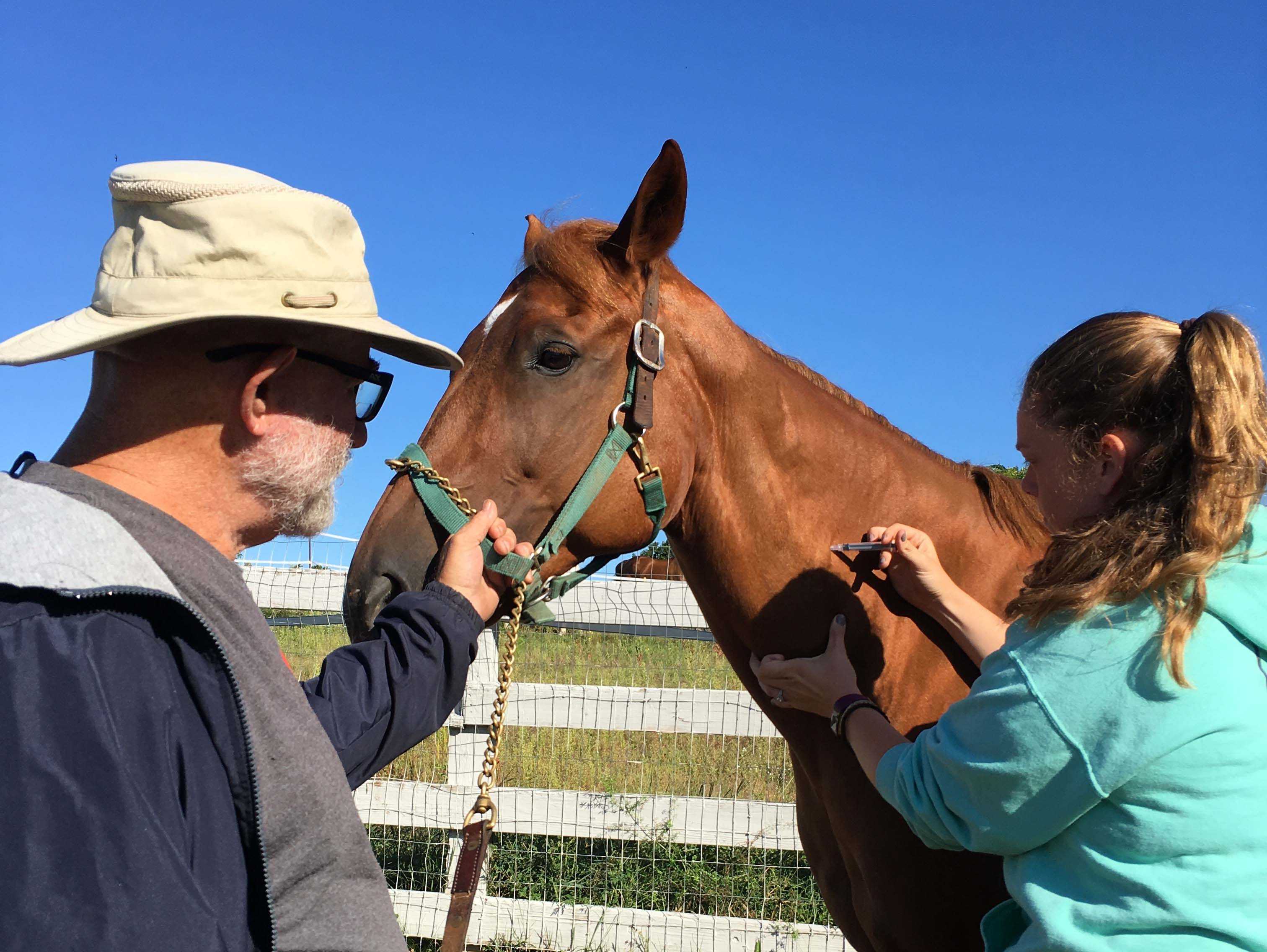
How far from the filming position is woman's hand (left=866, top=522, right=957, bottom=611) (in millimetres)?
2148

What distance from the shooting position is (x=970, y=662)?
7.34 ft

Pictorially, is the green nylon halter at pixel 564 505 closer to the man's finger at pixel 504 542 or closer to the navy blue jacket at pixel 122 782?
the man's finger at pixel 504 542

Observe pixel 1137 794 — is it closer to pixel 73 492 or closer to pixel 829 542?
pixel 829 542

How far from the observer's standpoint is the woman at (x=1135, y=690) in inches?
51.4

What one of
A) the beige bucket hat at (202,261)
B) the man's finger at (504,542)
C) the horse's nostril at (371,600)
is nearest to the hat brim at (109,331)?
the beige bucket hat at (202,261)

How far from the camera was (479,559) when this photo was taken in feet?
6.29

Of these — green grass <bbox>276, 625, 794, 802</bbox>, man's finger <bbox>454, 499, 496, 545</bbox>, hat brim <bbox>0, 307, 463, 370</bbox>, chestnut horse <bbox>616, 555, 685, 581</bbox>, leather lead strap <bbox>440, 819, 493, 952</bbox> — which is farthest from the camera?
chestnut horse <bbox>616, 555, 685, 581</bbox>

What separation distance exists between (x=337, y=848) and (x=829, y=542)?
5.30 ft

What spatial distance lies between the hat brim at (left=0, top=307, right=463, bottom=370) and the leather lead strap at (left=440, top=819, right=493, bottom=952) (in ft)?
3.33

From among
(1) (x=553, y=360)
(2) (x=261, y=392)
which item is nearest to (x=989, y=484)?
(1) (x=553, y=360)

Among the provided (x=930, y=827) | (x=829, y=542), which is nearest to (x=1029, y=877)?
(x=930, y=827)

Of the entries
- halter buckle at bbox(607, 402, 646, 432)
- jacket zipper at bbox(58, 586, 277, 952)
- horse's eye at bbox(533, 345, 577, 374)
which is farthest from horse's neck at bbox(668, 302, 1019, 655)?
jacket zipper at bbox(58, 586, 277, 952)

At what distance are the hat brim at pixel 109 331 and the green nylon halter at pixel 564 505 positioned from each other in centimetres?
68

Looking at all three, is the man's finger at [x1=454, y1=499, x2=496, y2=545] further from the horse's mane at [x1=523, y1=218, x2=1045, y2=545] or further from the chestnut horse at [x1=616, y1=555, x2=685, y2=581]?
the chestnut horse at [x1=616, y1=555, x2=685, y2=581]
